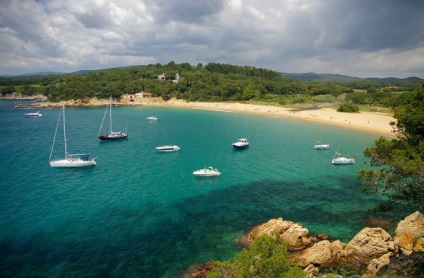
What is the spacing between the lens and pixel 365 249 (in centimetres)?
2845

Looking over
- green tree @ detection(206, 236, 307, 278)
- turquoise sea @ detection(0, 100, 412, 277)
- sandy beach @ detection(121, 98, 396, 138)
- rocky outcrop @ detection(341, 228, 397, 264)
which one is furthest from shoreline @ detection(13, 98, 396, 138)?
green tree @ detection(206, 236, 307, 278)

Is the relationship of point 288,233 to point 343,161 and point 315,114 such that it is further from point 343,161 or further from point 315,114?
point 315,114

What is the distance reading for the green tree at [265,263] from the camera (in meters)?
15.3

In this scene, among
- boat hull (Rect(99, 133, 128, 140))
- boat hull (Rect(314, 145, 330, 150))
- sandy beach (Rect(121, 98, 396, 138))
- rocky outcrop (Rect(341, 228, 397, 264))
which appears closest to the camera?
rocky outcrop (Rect(341, 228, 397, 264))

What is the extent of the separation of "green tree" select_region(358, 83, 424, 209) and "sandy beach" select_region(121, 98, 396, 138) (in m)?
57.7

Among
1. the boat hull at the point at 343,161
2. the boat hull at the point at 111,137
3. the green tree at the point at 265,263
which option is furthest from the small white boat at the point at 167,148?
the green tree at the point at 265,263

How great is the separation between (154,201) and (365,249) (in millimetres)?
27821

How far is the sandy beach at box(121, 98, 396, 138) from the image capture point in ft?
348

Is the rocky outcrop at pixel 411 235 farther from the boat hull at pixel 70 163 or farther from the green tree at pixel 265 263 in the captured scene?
the boat hull at pixel 70 163

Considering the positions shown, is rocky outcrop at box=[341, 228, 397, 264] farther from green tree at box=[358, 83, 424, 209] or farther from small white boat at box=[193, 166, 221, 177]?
small white boat at box=[193, 166, 221, 177]

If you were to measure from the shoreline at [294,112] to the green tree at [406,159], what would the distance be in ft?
189

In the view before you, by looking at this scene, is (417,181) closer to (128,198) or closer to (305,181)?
(305,181)

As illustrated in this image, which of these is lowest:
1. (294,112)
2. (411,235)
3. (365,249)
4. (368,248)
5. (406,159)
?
(365,249)

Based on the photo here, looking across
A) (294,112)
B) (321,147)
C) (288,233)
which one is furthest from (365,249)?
(294,112)
